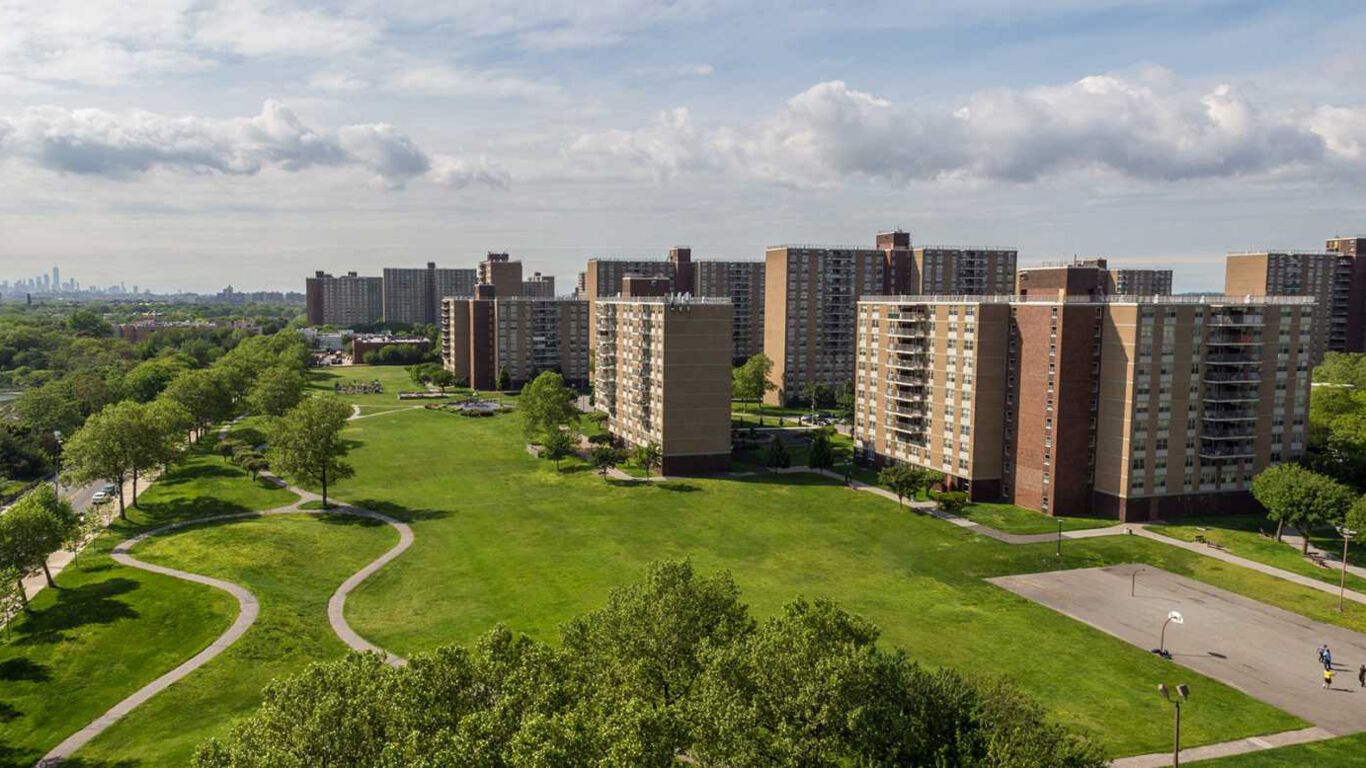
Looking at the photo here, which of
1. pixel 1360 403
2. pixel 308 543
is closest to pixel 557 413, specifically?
pixel 308 543

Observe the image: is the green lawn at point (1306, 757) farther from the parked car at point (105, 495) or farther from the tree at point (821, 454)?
the parked car at point (105, 495)

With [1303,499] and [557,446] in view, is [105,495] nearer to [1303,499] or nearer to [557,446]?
[557,446]

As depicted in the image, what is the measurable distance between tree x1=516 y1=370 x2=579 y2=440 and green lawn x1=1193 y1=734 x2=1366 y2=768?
9788 centimetres

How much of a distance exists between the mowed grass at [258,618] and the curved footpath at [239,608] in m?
0.72

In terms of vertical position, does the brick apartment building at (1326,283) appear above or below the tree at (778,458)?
above

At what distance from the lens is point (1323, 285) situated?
168 metres

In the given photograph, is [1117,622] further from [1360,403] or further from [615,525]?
[1360,403]

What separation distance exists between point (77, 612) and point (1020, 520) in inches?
3557

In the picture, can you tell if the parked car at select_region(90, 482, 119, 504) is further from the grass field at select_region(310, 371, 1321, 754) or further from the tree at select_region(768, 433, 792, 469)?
the tree at select_region(768, 433, 792, 469)

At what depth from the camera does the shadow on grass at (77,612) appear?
195 ft

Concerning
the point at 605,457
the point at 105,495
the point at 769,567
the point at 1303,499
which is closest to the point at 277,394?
the point at 105,495

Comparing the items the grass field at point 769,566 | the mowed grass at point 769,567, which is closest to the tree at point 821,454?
the mowed grass at point 769,567

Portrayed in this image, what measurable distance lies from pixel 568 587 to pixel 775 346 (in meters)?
118

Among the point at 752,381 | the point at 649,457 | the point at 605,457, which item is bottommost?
the point at 605,457
